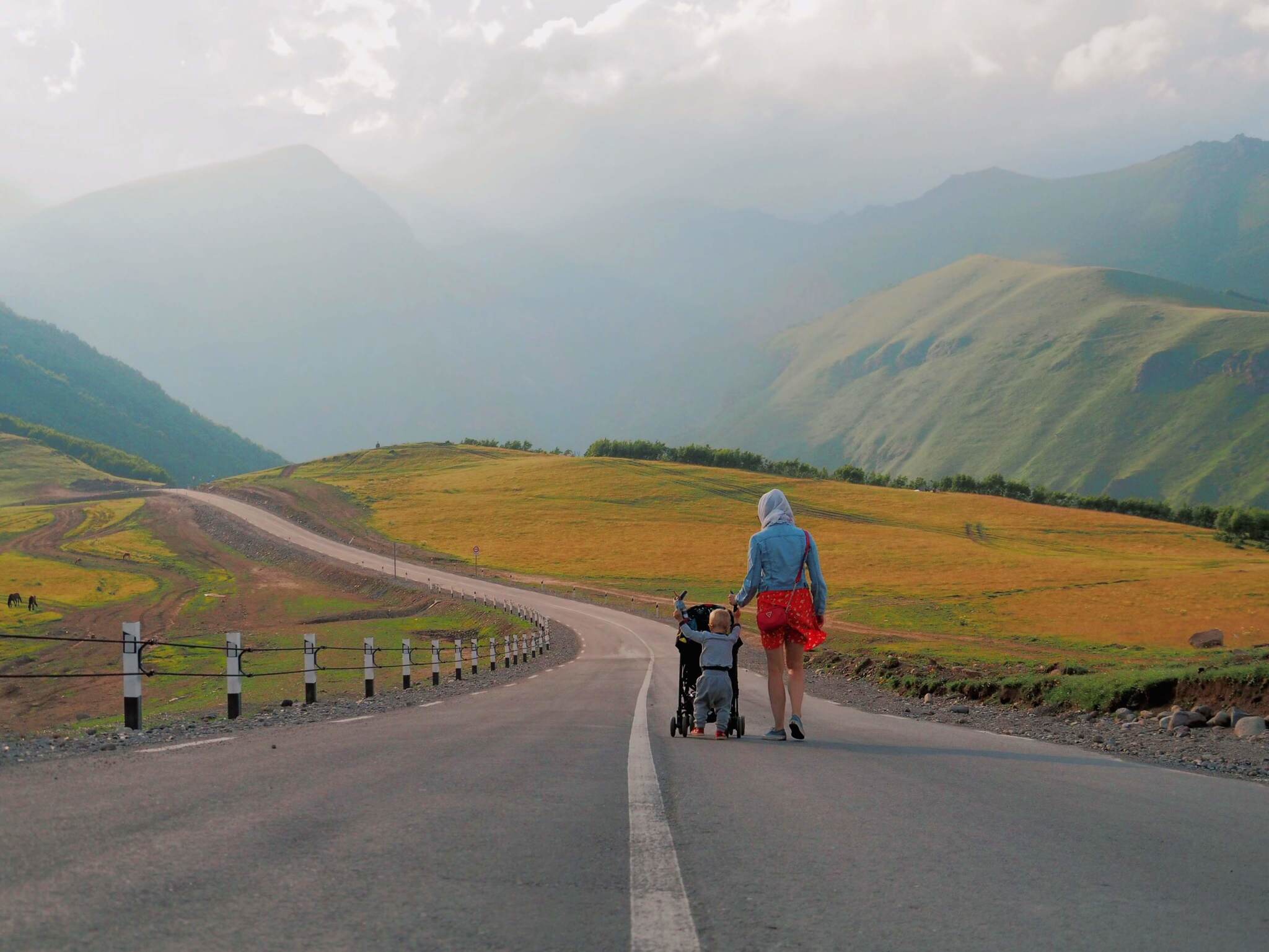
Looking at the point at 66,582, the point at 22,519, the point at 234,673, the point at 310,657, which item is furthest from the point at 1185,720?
the point at 22,519

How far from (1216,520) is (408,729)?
405 ft

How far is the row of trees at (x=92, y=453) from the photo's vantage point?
17025 centimetres

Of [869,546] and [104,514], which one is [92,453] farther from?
[869,546]

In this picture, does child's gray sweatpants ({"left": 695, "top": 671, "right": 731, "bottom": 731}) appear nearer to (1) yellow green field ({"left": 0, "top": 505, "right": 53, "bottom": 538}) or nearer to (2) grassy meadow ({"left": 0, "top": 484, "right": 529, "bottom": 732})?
(2) grassy meadow ({"left": 0, "top": 484, "right": 529, "bottom": 732})

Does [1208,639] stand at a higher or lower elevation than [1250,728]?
lower

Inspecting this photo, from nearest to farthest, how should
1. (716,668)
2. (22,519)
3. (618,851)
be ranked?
(618,851) < (716,668) < (22,519)

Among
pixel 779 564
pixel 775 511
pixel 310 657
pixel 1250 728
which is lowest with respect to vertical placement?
pixel 1250 728

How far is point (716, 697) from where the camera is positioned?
10797 millimetres

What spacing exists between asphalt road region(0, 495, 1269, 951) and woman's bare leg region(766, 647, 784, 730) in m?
1.13

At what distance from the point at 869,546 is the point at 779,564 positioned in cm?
7595

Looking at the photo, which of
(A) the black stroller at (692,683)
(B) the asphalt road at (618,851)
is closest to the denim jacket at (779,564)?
(A) the black stroller at (692,683)

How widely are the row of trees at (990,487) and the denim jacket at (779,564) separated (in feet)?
337

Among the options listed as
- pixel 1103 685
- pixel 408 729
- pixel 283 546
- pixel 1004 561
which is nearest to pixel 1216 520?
pixel 1004 561

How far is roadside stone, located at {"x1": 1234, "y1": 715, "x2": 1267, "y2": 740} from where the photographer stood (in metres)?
12.3
